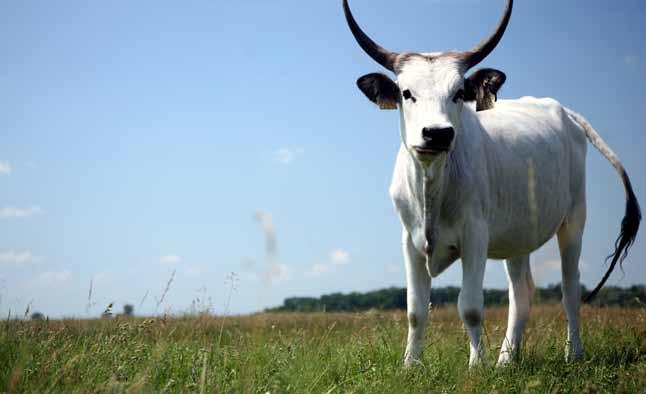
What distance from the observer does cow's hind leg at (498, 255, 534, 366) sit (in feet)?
24.3

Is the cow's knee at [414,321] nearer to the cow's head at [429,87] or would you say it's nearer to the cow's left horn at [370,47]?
the cow's head at [429,87]

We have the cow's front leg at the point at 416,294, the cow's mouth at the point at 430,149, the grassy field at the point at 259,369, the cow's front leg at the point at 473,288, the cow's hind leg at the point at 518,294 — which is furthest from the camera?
the cow's hind leg at the point at 518,294

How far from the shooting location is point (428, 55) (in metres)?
5.99

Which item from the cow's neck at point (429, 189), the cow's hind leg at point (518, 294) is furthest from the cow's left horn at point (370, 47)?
the cow's hind leg at point (518, 294)

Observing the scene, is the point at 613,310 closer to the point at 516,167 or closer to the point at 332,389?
the point at 516,167

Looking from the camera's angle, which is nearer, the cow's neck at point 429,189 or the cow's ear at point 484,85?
the cow's neck at point 429,189

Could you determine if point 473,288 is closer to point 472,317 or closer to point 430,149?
point 472,317

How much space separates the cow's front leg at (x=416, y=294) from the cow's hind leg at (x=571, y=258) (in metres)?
2.39

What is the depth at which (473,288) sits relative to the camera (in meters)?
5.73

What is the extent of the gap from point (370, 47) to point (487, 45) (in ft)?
3.52

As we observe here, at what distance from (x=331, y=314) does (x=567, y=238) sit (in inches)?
287

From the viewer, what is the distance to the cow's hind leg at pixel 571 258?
305 inches

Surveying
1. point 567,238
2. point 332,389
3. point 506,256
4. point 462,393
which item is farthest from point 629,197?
point 332,389

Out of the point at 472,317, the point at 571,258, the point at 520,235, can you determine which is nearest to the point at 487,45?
the point at 520,235
